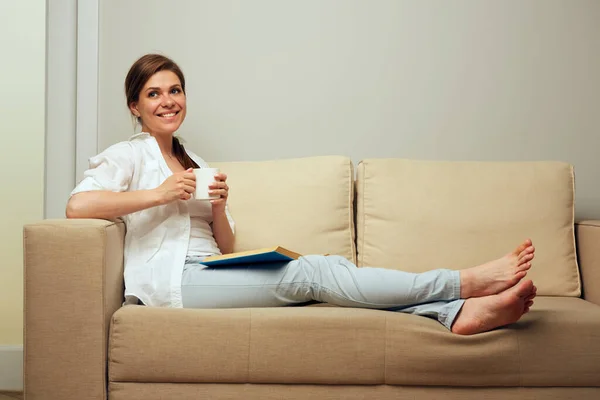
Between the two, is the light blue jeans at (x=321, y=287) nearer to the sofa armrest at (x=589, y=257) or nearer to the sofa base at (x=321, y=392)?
the sofa base at (x=321, y=392)

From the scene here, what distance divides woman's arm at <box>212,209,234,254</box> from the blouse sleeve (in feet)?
0.95

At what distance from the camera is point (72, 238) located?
1.77m

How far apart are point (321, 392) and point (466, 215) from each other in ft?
2.90

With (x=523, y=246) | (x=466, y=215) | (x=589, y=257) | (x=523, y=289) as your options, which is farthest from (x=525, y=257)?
(x=589, y=257)

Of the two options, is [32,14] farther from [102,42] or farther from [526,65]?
[526,65]

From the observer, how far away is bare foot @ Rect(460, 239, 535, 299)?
182 cm

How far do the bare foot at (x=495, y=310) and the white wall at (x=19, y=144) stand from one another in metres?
1.76

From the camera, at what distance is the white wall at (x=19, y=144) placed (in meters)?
2.71

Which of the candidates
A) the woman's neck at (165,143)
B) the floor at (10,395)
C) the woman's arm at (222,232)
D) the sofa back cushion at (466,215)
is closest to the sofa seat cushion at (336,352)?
the woman's arm at (222,232)

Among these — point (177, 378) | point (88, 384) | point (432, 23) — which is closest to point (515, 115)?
point (432, 23)

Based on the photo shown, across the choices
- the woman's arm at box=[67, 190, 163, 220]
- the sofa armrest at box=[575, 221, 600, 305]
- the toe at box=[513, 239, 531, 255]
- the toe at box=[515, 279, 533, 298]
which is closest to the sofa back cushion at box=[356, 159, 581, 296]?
the sofa armrest at box=[575, 221, 600, 305]

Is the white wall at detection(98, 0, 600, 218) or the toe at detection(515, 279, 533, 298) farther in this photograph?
the white wall at detection(98, 0, 600, 218)

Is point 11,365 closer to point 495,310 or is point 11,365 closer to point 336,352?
point 336,352

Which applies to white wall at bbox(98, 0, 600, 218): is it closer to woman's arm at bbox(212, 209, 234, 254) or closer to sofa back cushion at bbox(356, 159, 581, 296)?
sofa back cushion at bbox(356, 159, 581, 296)
